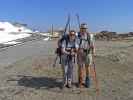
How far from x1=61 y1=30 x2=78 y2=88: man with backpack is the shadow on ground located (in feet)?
2.06

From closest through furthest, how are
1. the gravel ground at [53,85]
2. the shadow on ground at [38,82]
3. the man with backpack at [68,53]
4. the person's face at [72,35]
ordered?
the gravel ground at [53,85]
the person's face at [72,35]
the man with backpack at [68,53]
the shadow on ground at [38,82]

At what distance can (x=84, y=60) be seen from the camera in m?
10.9

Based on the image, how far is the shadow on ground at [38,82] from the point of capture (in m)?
11.6

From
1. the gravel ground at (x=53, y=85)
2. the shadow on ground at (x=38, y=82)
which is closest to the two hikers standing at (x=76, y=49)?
the gravel ground at (x=53, y=85)

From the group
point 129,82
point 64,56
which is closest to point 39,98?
point 64,56

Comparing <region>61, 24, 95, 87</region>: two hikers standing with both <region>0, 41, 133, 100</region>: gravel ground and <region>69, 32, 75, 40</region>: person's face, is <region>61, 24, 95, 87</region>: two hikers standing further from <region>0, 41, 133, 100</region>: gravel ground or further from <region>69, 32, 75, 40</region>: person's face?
<region>0, 41, 133, 100</region>: gravel ground

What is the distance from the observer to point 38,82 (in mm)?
12438

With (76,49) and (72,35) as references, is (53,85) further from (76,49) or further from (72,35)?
(72,35)

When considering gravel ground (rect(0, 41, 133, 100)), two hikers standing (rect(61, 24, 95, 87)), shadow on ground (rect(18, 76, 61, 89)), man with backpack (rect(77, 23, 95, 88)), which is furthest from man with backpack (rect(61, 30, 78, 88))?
shadow on ground (rect(18, 76, 61, 89))

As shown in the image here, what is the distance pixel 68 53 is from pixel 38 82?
2.18 meters

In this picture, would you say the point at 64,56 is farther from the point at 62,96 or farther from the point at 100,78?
the point at 100,78

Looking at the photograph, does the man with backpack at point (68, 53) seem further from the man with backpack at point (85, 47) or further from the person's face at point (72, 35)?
the man with backpack at point (85, 47)

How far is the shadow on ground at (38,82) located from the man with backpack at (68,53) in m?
0.63

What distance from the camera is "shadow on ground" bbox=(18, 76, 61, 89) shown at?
11624 mm
